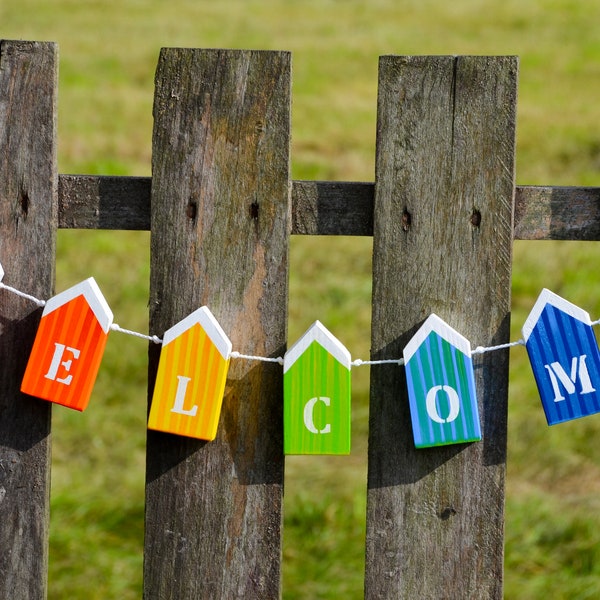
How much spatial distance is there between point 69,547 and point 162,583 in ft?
5.27

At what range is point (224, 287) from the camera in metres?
1.77

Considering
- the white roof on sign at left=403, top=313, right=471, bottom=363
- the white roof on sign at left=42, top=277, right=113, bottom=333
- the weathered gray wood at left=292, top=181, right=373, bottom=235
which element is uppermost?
the weathered gray wood at left=292, top=181, right=373, bottom=235

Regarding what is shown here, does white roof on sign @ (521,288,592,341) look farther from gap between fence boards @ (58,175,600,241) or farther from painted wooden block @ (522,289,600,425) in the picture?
gap between fence boards @ (58,175,600,241)

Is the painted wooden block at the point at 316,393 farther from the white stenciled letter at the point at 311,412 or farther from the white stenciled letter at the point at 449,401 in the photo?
the white stenciled letter at the point at 449,401


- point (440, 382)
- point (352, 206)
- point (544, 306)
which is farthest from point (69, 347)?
point (544, 306)

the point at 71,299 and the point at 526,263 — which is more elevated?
the point at 526,263

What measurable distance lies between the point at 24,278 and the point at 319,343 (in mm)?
600

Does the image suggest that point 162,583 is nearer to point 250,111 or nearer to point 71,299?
point 71,299

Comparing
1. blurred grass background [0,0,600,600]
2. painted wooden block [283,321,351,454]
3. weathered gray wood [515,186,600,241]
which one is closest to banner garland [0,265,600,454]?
painted wooden block [283,321,351,454]

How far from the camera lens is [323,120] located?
8727mm

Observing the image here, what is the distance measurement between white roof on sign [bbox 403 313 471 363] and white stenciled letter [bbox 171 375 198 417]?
1.34 feet

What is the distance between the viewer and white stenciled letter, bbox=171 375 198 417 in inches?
68.4

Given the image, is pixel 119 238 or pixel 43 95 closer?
pixel 43 95

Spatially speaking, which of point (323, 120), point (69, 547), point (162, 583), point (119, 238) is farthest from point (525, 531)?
point (323, 120)
